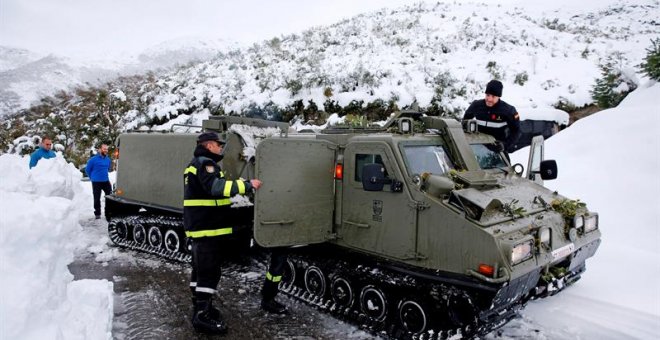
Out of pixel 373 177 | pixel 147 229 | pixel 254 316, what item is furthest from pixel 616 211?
pixel 147 229

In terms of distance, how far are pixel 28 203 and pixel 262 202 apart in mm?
2093

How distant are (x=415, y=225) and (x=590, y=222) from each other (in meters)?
2.22

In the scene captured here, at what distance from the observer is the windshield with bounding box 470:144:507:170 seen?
5754mm

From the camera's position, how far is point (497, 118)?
6.52 m

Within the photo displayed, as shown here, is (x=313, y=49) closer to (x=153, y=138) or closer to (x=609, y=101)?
(x=609, y=101)

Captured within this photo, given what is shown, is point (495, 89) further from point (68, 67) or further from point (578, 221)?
point (68, 67)

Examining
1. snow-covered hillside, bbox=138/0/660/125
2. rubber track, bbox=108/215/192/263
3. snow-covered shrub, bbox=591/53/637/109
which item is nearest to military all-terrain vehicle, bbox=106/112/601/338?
rubber track, bbox=108/215/192/263

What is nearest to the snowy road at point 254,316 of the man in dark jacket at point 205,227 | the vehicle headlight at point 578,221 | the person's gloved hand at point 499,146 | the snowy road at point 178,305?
the snowy road at point 178,305

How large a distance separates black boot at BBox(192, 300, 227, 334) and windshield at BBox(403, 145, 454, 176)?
2.61m

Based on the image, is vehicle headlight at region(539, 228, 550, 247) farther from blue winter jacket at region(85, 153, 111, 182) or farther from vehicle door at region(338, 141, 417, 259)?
blue winter jacket at region(85, 153, 111, 182)

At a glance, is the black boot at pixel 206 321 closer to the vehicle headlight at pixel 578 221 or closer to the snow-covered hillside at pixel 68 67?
the vehicle headlight at pixel 578 221

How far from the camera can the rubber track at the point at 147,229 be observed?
741cm

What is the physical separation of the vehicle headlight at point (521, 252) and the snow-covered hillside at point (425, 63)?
9.45 meters

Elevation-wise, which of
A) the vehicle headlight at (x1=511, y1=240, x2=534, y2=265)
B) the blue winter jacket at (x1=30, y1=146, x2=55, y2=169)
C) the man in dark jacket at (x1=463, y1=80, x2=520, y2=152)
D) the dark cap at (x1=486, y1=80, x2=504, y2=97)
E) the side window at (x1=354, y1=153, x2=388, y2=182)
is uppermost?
the dark cap at (x1=486, y1=80, x2=504, y2=97)
